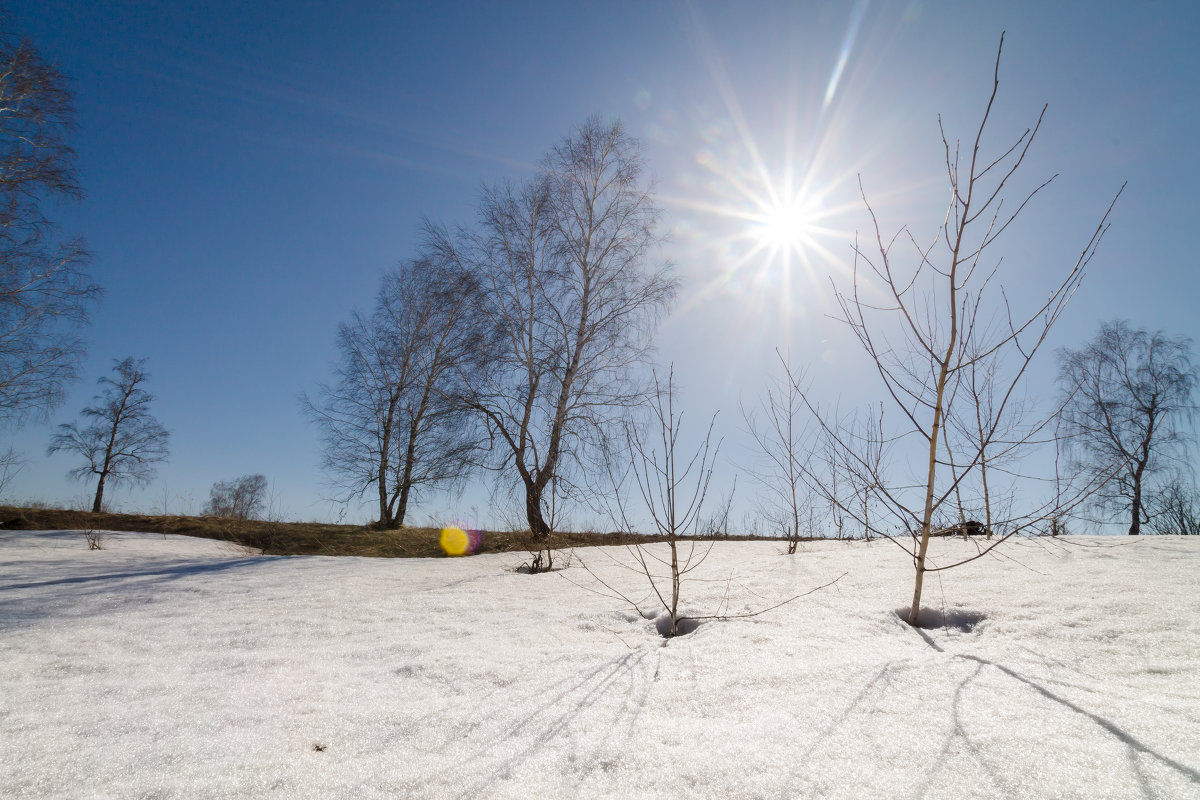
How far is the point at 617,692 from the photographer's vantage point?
6.93 ft

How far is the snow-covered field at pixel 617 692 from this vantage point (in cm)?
147

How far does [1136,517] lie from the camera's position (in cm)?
1109

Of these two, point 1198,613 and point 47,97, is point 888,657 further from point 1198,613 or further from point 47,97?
point 47,97

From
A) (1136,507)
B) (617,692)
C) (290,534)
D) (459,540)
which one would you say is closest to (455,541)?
(459,540)

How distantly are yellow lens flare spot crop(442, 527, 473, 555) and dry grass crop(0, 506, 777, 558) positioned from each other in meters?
0.16

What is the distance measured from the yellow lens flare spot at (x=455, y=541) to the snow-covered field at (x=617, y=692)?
4403 millimetres

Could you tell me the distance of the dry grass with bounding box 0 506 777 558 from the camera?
812cm

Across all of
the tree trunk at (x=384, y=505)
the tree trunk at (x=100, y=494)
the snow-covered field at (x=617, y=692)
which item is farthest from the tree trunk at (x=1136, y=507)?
the tree trunk at (x=100, y=494)

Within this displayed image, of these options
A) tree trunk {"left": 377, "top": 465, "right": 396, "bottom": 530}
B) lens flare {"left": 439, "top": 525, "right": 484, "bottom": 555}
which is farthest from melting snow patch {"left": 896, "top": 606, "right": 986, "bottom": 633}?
tree trunk {"left": 377, "top": 465, "right": 396, "bottom": 530}

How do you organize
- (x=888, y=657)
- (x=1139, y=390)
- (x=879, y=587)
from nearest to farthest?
(x=888, y=657) < (x=879, y=587) < (x=1139, y=390)

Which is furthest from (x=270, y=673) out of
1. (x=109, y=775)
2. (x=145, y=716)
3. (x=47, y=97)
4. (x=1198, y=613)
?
(x=47, y=97)

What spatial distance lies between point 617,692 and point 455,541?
288 inches

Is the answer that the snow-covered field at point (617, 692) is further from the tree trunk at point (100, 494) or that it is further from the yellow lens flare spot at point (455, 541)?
the tree trunk at point (100, 494)

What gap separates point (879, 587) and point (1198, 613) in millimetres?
1444
